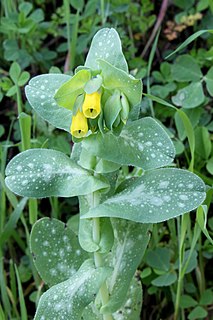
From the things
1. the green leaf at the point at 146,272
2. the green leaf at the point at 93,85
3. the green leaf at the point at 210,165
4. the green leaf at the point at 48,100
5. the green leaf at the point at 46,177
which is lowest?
the green leaf at the point at 146,272

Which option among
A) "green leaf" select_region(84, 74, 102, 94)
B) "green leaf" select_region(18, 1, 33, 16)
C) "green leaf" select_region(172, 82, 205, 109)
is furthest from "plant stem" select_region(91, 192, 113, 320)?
"green leaf" select_region(18, 1, 33, 16)

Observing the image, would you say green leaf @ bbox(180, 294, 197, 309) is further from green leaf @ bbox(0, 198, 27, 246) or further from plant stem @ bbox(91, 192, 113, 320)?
green leaf @ bbox(0, 198, 27, 246)

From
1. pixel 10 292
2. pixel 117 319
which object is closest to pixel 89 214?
pixel 117 319

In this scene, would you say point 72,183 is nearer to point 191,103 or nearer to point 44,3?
point 191,103

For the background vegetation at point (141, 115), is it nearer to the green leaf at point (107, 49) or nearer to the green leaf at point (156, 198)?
the green leaf at point (156, 198)

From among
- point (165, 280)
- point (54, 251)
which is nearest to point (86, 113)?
point (54, 251)

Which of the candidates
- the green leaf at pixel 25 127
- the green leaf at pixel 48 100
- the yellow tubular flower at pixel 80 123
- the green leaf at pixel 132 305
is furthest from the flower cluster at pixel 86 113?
the green leaf at pixel 132 305
